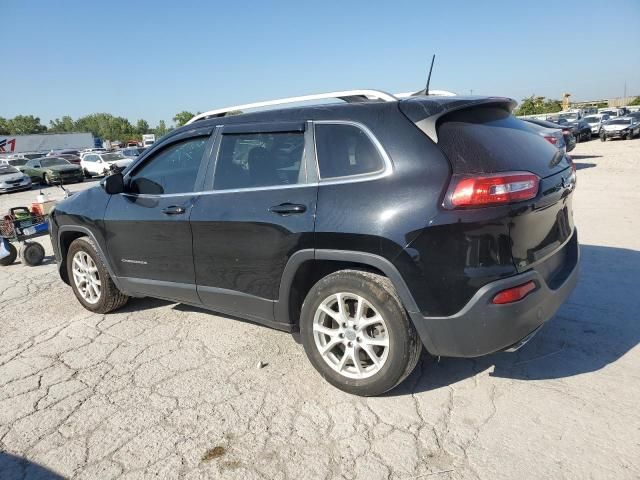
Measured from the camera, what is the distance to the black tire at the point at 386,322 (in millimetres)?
2727

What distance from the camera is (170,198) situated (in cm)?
377

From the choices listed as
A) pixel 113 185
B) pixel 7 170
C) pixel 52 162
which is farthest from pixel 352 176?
pixel 52 162

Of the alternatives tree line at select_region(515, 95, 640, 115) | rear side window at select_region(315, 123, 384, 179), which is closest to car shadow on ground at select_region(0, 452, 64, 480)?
rear side window at select_region(315, 123, 384, 179)

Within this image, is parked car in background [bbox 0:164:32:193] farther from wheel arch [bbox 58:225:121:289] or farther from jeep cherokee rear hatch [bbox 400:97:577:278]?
jeep cherokee rear hatch [bbox 400:97:577:278]

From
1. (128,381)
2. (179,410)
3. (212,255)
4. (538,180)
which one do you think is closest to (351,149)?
(538,180)

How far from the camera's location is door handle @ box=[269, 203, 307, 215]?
A: 2961 mm

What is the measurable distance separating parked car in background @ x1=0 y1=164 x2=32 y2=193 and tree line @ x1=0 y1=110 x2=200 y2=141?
80831 mm

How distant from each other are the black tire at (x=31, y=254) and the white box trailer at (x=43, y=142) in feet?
168

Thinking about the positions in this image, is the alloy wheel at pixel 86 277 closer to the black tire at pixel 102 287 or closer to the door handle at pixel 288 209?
the black tire at pixel 102 287

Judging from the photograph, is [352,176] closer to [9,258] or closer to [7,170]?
[9,258]

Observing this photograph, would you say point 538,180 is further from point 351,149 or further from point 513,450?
point 513,450

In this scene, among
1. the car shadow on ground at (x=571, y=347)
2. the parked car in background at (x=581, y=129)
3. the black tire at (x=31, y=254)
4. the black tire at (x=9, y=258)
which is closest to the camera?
the car shadow on ground at (x=571, y=347)

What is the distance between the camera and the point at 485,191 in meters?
2.46

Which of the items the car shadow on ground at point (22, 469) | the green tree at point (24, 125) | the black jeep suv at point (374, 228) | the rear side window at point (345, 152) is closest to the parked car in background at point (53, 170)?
the black jeep suv at point (374, 228)
